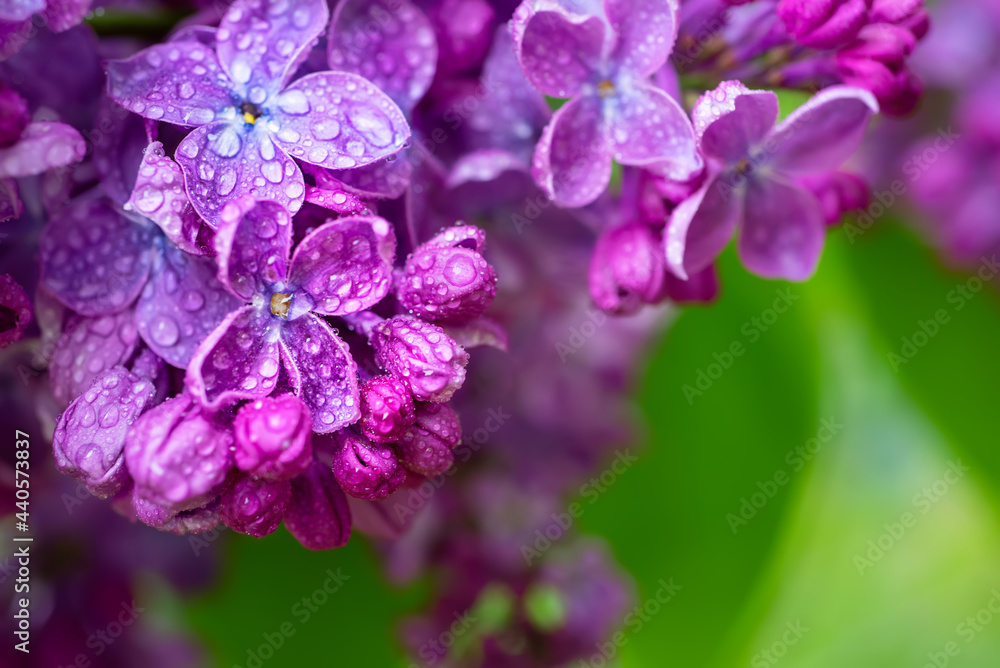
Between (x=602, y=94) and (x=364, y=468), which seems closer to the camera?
(x=364, y=468)

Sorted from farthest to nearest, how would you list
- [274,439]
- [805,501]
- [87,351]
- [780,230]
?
[805,501]
[780,230]
[87,351]
[274,439]

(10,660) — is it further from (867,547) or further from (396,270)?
(867,547)

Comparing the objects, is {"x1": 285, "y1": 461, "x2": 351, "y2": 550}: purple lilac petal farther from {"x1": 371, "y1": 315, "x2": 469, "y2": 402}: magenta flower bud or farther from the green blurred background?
the green blurred background

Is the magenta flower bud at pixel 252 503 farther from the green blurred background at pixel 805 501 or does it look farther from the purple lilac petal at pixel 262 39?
the green blurred background at pixel 805 501

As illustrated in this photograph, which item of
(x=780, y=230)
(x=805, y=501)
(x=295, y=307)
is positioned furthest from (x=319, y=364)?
(x=805, y=501)

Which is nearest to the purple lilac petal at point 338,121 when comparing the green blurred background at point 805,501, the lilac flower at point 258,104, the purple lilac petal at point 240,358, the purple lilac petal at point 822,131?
the lilac flower at point 258,104

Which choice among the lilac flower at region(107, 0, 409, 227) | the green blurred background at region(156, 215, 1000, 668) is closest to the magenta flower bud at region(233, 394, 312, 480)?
the lilac flower at region(107, 0, 409, 227)

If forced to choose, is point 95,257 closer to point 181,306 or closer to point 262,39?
point 181,306
